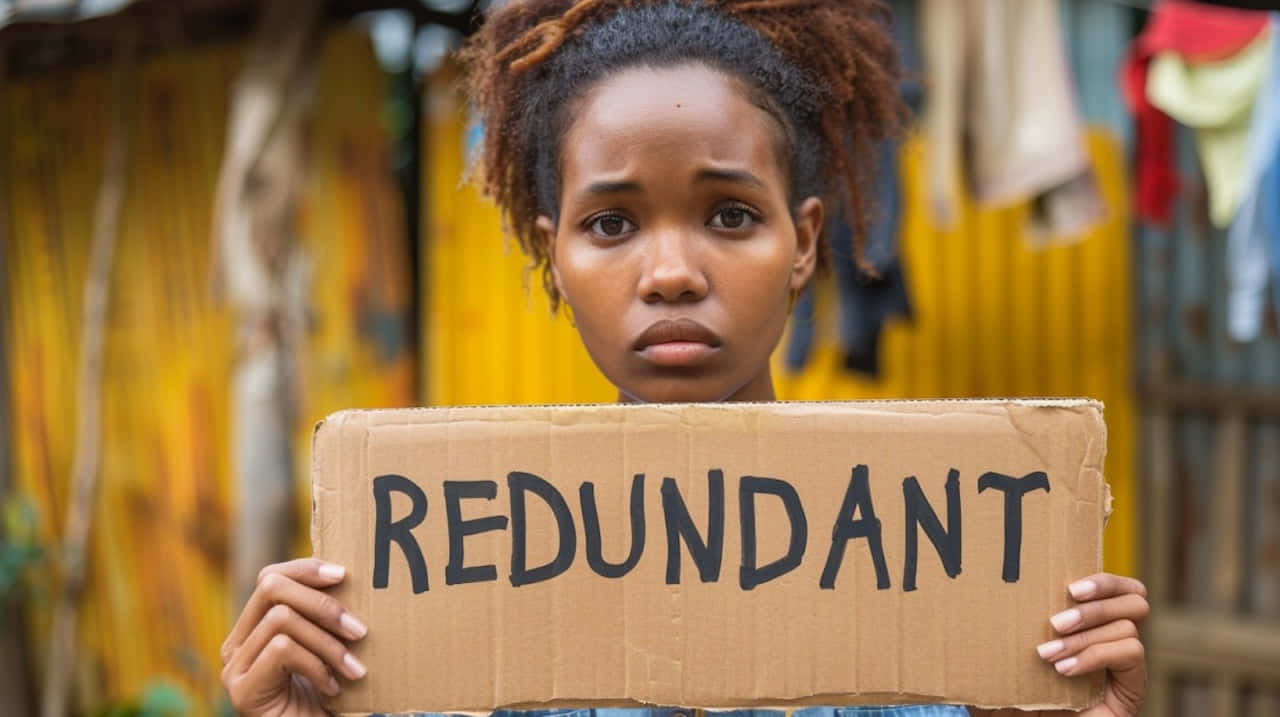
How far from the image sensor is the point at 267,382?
3646 millimetres

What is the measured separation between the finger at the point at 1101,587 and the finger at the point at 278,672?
0.75 m

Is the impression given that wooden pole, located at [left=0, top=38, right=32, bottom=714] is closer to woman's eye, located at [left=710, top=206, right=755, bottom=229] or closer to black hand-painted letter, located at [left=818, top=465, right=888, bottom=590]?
woman's eye, located at [left=710, top=206, right=755, bottom=229]

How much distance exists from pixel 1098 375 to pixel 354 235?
2.67m

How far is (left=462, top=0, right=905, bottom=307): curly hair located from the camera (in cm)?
145

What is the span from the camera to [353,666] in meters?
1.17

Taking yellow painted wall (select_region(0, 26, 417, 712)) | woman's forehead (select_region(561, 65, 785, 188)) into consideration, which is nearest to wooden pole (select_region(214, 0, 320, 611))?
Answer: yellow painted wall (select_region(0, 26, 417, 712))

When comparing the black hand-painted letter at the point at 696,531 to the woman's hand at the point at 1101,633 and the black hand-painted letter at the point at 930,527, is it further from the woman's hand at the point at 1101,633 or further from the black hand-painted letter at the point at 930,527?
the woman's hand at the point at 1101,633

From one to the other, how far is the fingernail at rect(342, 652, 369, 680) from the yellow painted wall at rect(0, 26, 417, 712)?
3.24m

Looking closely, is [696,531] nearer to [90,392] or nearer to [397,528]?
[397,528]

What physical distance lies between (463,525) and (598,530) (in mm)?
139

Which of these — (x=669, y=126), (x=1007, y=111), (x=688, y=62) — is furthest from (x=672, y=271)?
(x=1007, y=111)

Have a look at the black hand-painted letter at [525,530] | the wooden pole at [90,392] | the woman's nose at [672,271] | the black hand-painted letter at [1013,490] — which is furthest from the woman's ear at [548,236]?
the wooden pole at [90,392]

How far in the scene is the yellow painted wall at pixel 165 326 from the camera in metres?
4.37

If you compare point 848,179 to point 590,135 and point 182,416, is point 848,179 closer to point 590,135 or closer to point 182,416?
point 590,135
